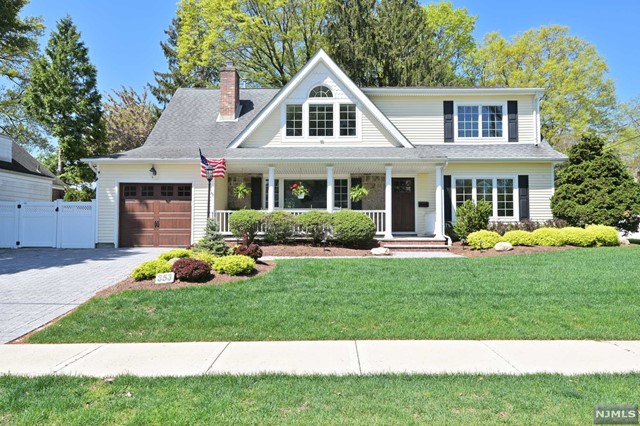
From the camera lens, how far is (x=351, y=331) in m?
5.24

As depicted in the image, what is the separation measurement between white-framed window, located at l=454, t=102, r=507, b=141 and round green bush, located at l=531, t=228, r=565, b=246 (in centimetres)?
548

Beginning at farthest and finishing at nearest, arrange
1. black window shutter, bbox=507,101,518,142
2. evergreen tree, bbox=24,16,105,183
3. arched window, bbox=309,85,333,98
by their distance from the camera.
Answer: evergreen tree, bbox=24,16,105,183
black window shutter, bbox=507,101,518,142
arched window, bbox=309,85,333,98

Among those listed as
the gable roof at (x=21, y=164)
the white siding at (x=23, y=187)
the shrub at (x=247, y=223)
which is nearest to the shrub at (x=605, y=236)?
the shrub at (x=247, y=223)

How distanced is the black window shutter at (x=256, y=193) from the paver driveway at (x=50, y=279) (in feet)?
13.9

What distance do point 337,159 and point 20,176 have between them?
15.3 m

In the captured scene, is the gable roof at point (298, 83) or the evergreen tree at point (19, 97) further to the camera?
the evergreen tree at point (19, 97)

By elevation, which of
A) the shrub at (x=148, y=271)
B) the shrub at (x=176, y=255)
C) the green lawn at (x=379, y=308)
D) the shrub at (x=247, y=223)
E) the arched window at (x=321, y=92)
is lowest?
the green lawn at (x=379, y=308)

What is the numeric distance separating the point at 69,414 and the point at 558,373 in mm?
4453

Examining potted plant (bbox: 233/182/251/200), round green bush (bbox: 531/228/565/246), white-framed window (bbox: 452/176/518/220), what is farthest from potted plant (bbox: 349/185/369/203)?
round green bush (bbox: 531/228/565/246)

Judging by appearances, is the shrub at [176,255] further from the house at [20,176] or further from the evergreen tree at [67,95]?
the evergreen tree at [67,95]

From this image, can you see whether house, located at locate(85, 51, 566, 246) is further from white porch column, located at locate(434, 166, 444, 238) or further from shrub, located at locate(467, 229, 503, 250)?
shrub, located at locate(467, 229, 503, 250)

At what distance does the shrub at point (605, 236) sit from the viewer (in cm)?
1281

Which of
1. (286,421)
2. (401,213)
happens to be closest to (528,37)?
(401,213)

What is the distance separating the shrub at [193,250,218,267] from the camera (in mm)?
8508
